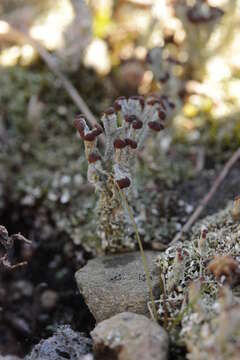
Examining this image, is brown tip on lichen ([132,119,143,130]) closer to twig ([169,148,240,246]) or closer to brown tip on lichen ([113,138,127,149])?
brown tip on lichen ([113,138,127,149])

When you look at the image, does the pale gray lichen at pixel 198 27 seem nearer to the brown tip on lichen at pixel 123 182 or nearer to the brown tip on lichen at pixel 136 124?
the brown tip on lichen at pixel 136 124

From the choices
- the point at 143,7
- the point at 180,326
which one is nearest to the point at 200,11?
the point at 143,7

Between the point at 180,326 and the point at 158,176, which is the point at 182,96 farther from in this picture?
the point at 180,326

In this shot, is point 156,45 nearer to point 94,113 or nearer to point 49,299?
point 94,113

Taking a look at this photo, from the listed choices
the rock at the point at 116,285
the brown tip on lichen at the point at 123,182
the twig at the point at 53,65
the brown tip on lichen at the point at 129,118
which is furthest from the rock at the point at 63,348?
the twig at the point at 53,65

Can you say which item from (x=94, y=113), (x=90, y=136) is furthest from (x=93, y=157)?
(x=94, y=113)

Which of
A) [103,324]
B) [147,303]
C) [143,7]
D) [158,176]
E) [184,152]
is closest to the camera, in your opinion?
[103,324]
